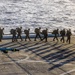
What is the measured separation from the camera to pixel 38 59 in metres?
30.4

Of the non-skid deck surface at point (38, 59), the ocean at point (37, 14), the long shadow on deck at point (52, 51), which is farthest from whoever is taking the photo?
the ocean at point (37, 14)

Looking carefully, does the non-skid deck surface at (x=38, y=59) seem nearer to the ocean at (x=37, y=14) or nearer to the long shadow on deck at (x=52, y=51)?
the long shadow on deck at (x=52, y=51)

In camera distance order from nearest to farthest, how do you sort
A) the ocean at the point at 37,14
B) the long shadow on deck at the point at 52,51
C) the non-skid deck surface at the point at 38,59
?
the non-skid deck surface at the point at 38,59, the long shadow on deck at the point at 52,51, the ocean at the point at 37,14

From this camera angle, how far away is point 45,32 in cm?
3903

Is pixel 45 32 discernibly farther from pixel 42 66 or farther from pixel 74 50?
pixel 42 66

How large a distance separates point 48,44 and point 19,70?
10.9 metres

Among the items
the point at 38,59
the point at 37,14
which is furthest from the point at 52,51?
the point at 37,14

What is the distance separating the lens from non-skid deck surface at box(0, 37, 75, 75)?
26953 millimetres

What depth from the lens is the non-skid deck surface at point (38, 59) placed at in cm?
2695

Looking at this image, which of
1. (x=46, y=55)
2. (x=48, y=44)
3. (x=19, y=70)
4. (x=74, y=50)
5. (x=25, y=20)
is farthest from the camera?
(x=25, y=20)

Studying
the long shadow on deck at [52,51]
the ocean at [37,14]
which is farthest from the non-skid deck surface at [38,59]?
the ocean at [37,14]

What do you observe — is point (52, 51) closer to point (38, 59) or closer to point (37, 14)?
point (38, 59)

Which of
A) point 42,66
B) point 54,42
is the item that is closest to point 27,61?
point 42,66

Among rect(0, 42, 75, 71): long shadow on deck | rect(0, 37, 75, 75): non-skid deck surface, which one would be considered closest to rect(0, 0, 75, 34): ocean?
rect(0, 42, 75, 71): long shadow on deck
